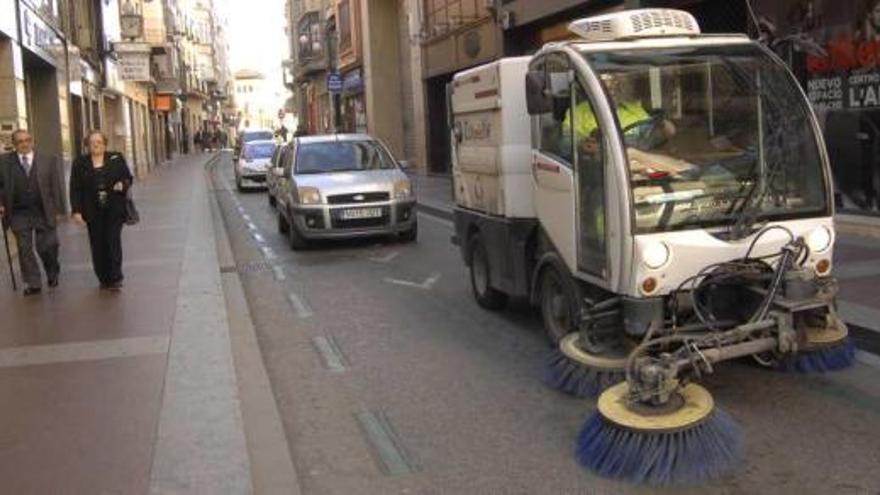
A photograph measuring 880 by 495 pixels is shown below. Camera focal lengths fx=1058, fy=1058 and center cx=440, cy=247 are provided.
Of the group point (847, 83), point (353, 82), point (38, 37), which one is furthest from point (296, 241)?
point (353, 82)

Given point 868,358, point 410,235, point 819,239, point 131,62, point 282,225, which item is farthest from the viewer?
point 131,62

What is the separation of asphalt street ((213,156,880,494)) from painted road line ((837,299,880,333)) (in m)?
0.57

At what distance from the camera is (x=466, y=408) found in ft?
20.8

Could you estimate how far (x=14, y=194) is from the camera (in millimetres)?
10570

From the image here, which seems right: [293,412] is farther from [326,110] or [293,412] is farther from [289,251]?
[326,110]

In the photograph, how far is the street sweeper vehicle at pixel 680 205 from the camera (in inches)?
238

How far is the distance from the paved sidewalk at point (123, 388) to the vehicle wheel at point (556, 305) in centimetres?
226

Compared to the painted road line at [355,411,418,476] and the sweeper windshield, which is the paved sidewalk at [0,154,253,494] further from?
the sweeper windshield

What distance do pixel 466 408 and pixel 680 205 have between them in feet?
5.76

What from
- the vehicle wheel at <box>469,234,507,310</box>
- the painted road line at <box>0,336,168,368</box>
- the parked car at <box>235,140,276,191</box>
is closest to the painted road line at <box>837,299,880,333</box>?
the vehicle wheel at <box>469,234,507,310</box>

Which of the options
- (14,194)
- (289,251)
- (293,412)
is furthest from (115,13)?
(293,412)

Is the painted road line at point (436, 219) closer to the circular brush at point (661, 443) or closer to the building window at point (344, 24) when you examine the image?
the circular brush at point (661, 443)

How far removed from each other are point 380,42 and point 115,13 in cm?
890

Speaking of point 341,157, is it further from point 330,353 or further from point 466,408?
point 466,408
